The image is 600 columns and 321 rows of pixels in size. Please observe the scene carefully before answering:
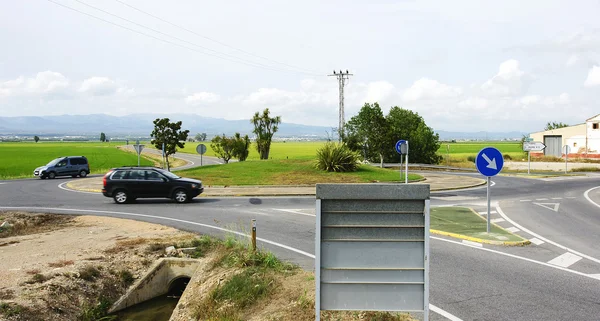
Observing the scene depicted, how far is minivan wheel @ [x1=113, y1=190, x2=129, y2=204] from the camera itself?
20.6 m

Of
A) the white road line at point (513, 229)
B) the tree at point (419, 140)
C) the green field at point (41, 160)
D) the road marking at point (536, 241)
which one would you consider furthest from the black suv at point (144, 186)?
the tree at point (419, 140)

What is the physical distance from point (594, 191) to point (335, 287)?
2757cm

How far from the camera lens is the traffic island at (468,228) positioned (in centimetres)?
1209

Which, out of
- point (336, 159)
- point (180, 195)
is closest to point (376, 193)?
point (180, 195)

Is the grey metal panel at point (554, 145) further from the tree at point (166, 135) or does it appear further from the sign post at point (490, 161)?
the sign post at point (490, 161)

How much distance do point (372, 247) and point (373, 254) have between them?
7 cm

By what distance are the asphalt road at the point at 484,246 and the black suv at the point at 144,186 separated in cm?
53

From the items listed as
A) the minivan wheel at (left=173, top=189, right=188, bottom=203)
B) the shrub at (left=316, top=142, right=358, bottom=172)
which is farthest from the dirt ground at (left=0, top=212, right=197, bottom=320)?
the shrub at (left=316, top=142, right=358, bottom=172)

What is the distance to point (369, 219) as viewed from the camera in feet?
14.7

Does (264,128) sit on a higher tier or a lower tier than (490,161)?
higher

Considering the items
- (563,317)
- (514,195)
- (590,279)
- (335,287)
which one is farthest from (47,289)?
(514,195)

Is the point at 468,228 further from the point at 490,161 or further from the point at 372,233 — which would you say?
the point at 372,233

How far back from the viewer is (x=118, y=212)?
17969 millimetres

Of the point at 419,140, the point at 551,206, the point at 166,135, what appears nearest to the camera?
the point at 551,206
